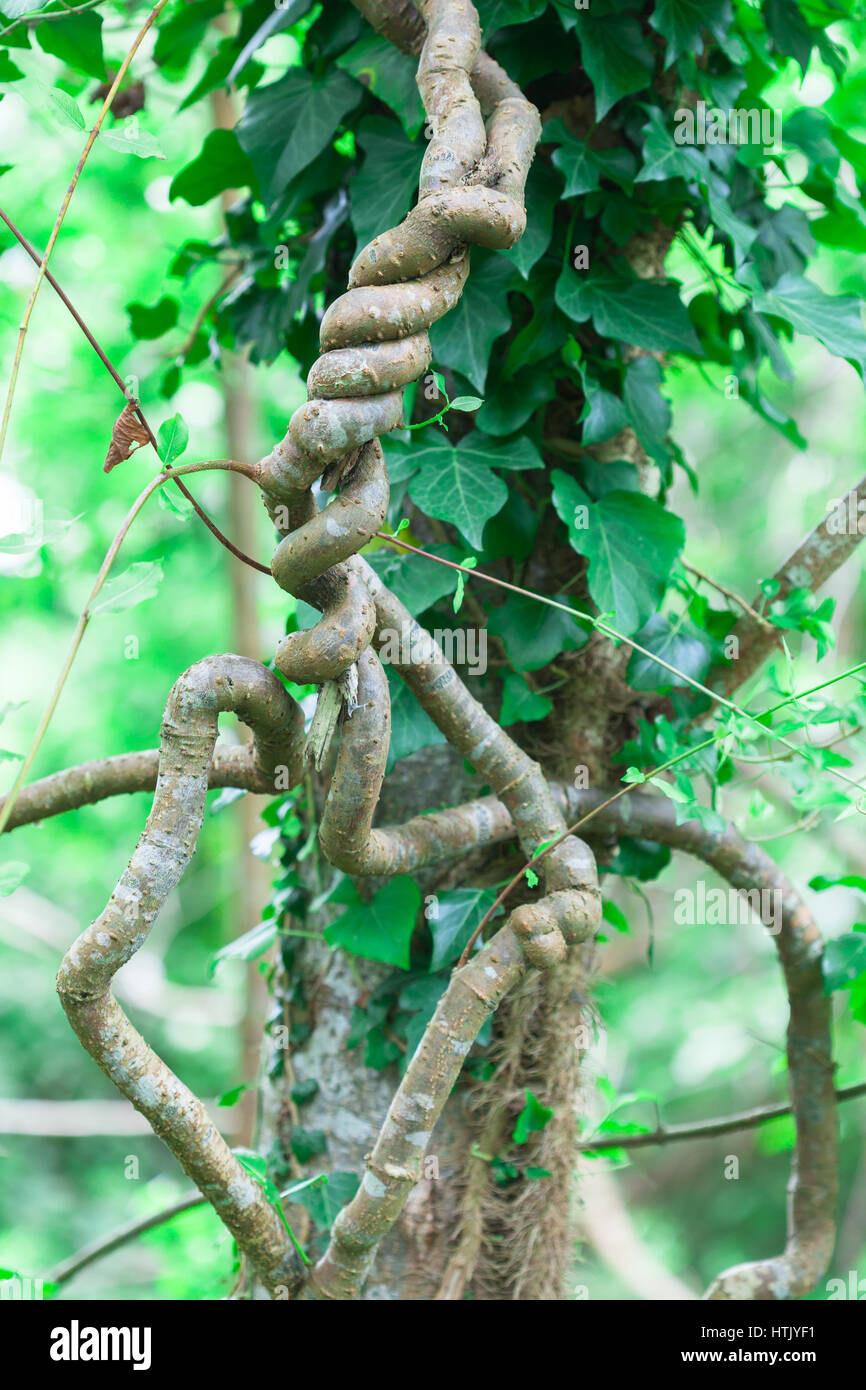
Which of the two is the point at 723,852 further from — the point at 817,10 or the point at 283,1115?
the point at 817,10

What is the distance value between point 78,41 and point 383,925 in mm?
779

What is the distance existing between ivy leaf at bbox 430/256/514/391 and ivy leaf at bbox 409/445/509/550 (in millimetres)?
68

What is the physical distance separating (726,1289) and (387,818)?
2.03 ft

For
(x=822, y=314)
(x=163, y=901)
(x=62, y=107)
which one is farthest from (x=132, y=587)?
(x=822, y=314)

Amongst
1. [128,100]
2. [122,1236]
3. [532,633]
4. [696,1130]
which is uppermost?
[128,100]

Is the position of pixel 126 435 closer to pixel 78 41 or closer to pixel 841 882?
pixel 78 41

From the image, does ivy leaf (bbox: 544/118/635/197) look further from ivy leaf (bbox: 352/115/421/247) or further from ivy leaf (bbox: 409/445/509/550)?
ivy leaf (bbox: 409/445/509/550)

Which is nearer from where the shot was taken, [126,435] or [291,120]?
[126,435]

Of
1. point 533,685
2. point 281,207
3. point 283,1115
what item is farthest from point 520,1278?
point 281,207

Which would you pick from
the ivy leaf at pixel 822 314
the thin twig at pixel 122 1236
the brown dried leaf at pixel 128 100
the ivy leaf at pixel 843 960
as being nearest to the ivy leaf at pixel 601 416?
the ivy leaf at pixel 822 314

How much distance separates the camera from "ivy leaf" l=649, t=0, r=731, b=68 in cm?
83

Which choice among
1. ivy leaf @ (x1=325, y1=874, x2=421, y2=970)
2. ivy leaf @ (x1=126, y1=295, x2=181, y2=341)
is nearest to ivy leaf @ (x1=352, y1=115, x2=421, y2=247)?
ivy leaf @ (x1=126, y1=295, x2=181, y2=341)

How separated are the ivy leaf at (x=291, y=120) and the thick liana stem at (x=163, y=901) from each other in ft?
1.79

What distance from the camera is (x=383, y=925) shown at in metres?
0.87
